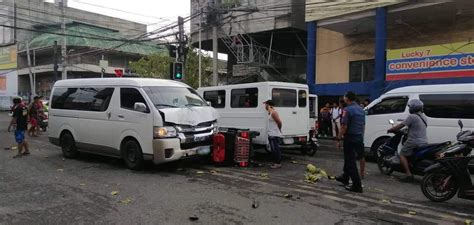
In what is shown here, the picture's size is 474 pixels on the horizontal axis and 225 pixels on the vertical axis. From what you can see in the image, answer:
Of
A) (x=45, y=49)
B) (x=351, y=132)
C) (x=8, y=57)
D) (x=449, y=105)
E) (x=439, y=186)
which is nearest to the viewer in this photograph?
(x=439, y=186)

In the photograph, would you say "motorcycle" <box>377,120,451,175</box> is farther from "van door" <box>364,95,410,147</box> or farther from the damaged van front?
the damaged van front

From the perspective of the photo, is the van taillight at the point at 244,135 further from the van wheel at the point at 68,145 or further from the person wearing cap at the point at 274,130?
the van wheel at the point at 68,145

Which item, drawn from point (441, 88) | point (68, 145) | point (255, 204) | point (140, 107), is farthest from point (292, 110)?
point (68, 145)

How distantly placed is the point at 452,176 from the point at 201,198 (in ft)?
A: 13.1

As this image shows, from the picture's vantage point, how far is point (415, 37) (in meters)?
21.5

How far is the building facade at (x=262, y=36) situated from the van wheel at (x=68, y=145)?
1349 centimetres

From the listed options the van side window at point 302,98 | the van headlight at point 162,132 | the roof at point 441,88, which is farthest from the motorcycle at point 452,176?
the van side window at point 302,98

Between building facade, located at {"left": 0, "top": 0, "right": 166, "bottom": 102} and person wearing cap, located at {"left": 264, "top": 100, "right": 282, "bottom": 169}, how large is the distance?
140ft

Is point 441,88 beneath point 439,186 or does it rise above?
above

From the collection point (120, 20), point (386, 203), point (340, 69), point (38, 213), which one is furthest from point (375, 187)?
point (120, 20)

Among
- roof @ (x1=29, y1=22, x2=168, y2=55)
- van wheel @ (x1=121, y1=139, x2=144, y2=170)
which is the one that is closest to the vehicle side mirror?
van wheel @ (x1=121, y1=139, x2=144, y2=170)

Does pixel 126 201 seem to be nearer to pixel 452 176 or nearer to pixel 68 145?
pixel 452 176

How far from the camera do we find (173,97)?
Answer: 33.5 feet

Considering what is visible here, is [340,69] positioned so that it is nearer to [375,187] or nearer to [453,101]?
[453,101]
